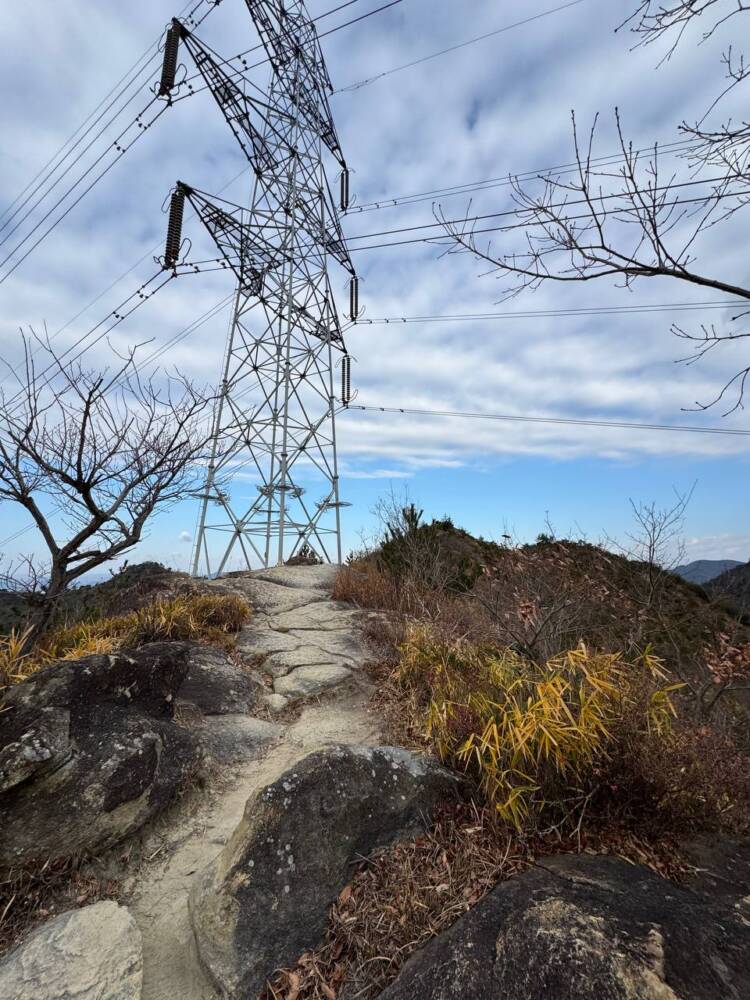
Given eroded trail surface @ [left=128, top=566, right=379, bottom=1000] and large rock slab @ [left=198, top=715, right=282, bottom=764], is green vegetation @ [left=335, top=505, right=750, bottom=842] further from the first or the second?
large rock slab @ [left=198, top=715, right=282, bottom=764]

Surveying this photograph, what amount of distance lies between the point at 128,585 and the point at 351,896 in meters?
8.48

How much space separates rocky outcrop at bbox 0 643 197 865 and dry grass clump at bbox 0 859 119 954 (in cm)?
7

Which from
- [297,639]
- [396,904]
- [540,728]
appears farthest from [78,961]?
[297,639]

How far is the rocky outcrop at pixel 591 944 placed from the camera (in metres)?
1.46

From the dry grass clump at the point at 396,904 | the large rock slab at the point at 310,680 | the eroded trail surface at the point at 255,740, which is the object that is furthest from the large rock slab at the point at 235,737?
the dry grass clump at the point at 396,904

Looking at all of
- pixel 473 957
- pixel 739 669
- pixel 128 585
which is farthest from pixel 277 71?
pixel 473 957

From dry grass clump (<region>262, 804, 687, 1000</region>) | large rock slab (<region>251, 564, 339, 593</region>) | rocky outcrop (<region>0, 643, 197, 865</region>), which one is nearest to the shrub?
dry grass clump (<region>262, 804, 687, 1000</region>)

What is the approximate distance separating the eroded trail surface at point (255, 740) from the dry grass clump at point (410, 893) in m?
0.50

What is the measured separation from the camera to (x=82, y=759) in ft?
9.55

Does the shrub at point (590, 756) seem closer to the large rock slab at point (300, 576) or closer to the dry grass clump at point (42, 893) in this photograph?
the dry grass clump at point (42, 893)

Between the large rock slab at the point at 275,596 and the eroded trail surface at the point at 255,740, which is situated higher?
the large rock slab at the point at 275,596

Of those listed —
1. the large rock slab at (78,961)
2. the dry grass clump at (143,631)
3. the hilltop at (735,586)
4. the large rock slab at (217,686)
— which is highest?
the hilltop at (735,586)

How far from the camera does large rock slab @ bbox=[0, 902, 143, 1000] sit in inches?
77.1

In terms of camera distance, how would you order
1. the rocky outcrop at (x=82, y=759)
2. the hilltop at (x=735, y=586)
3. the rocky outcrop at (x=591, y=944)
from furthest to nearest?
1. the hilltop at (x=735, y=586)
2. the rocky outcrop at (x=82, y=759)
3. the rocky outcrop at (x=591, y=944)
